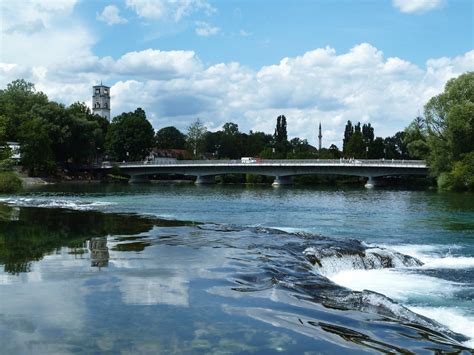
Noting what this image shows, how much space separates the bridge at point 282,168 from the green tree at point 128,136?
676 cm

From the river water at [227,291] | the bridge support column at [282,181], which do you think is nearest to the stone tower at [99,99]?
the bridge support column at [282,181]

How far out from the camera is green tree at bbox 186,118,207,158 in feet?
621

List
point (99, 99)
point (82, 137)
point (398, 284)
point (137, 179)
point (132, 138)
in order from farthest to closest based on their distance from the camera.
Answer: point (99, 99) → point (132, 138) → point (137, 179) → point (82, 137) → point (398, 284)

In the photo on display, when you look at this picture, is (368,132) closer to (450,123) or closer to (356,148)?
(356,148)

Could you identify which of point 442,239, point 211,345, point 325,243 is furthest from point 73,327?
point 442,239

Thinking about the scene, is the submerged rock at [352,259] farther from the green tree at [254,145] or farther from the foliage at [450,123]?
the green tree at [254,145]

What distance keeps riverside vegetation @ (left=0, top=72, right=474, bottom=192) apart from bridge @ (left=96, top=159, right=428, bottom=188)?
4840 millimetres

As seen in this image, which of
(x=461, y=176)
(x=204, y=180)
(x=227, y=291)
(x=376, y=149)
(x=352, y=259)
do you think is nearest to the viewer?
(x=227, y=291)

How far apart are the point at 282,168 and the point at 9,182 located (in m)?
67.0

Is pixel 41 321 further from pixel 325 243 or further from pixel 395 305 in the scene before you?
pixel 325 243

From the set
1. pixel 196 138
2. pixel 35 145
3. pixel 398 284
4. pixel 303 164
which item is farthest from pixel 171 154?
pixel 398 284

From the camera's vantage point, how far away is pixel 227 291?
15.4m

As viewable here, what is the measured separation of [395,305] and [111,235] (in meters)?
16.8

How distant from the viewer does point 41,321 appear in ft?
39.6
